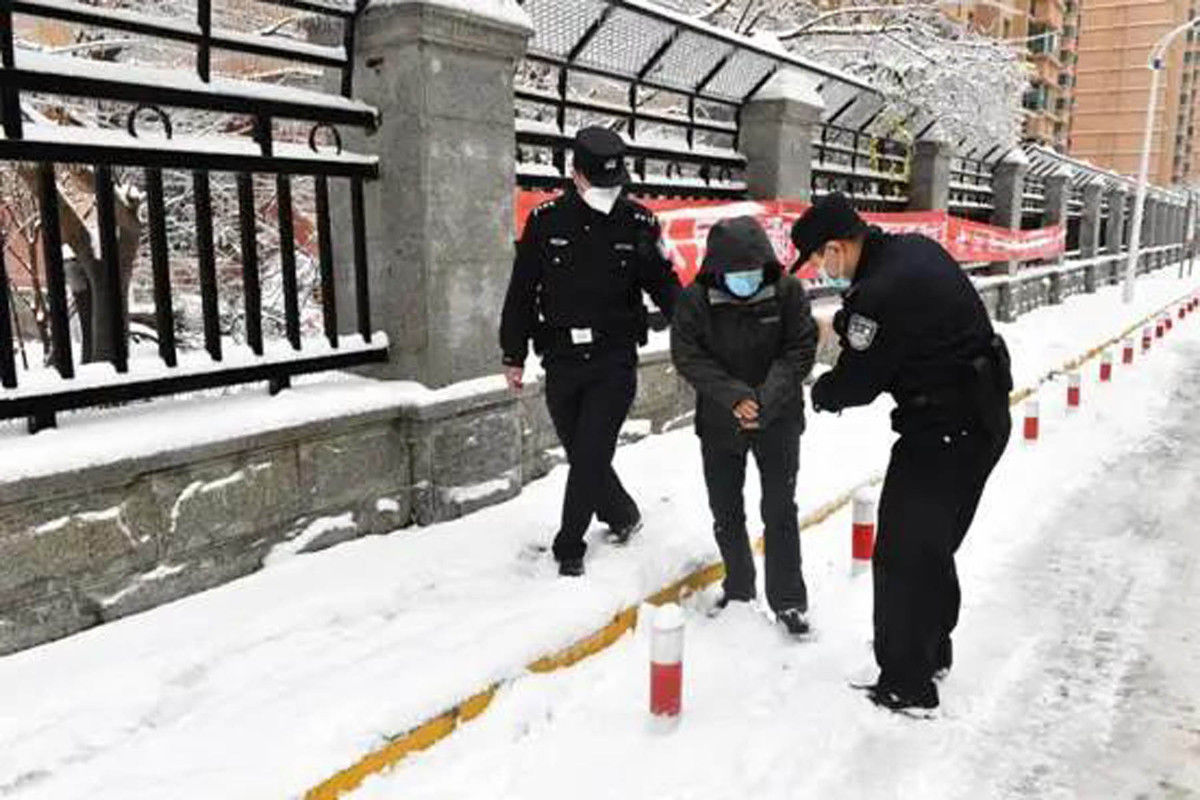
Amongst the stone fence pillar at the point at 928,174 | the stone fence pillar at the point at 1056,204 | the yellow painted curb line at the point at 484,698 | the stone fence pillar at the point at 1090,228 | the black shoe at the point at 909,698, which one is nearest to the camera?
the yellow painted curb line at the point at 484,698

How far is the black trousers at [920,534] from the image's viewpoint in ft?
11.6

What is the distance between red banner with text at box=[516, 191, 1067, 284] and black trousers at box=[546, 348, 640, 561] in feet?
5.39

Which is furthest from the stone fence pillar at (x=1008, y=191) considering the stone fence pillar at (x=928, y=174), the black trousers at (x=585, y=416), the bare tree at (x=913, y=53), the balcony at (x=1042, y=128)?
the balcony at (x=1042, y=128)

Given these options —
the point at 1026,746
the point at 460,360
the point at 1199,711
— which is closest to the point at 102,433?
the point at 460,360

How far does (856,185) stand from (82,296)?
9.15 meters

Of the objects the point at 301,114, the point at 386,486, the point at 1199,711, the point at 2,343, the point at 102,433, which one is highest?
the point at 301,114

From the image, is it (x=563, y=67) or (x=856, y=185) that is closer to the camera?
(x=563, y=67)

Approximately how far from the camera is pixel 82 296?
27.0 feet

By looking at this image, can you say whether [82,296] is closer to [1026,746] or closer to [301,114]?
[301,114]

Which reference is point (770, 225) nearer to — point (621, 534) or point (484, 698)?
point (621, 534)

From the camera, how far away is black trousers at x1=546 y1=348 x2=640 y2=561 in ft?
14.8

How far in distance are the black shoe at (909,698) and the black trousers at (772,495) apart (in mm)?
655

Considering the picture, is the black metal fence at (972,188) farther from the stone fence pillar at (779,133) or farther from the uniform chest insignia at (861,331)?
the uniform chest insignia at (861,331)

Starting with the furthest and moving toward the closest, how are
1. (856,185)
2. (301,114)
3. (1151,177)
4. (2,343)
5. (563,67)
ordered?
(1151,177)
(856,185)
(563,67)
(301,114)
(2,343)
